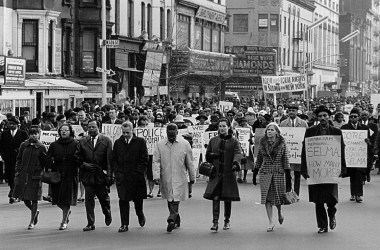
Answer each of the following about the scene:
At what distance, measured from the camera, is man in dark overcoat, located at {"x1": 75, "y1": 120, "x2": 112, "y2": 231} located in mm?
16062

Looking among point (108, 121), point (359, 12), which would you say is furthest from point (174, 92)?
point (359, 12)

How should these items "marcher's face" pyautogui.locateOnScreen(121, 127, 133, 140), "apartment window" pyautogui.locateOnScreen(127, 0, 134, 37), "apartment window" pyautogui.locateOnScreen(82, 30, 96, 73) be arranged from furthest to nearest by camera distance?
"apartment window" pyautogui.locateOnScreen(127, 0, 134, 37) < "apartment window" pyautogui.locateOnScreen(82, 30, 96, 73) < "marcher's face" pyautogui.locateOnScreen(121, 127, 133, 140)

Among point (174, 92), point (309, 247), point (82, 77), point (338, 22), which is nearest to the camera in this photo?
point (309, 247)

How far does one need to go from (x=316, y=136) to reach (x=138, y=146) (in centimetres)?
278

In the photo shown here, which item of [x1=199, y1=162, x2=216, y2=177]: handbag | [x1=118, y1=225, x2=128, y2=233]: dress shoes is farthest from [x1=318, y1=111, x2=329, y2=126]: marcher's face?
[x1=118, y1=225, x2=128, y2=233]: dress shoes

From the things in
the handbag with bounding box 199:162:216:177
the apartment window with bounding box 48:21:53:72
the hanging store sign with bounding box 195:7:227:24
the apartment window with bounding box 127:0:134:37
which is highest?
the hanging store sign with bounding box 195:7:227:24

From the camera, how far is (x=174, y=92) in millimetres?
63219

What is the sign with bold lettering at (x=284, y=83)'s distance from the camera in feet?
134

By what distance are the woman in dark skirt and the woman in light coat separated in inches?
117

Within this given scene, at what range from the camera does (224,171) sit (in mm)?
16125

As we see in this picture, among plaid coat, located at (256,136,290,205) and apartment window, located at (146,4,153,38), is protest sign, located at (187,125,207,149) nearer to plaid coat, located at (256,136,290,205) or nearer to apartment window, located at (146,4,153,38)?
plaid coat, located at (256,136,290,205)

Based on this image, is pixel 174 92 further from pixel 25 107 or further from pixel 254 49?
pixel 25 107

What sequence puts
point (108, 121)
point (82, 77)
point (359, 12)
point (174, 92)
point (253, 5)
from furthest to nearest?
point (359, 12), point (253, 5), point (174, 92), point (82, 77), point (108, 121)

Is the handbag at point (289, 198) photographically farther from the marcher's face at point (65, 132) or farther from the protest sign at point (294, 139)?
the protest sign at point (294, 139)
